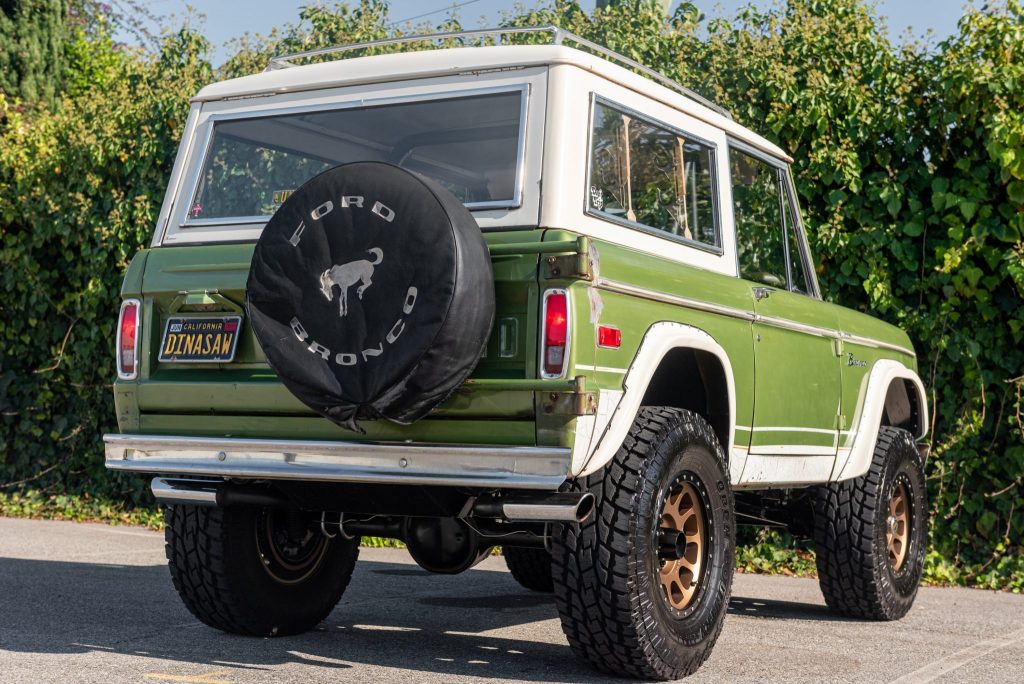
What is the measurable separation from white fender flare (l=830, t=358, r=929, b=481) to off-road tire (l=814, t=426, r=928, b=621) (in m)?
0.10

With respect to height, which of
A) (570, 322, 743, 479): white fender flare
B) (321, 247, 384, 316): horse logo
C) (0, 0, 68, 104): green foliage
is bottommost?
(570, 322, 743, 479): white fender flare

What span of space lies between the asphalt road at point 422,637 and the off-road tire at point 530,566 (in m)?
0.11

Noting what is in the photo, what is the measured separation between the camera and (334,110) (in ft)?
16.8

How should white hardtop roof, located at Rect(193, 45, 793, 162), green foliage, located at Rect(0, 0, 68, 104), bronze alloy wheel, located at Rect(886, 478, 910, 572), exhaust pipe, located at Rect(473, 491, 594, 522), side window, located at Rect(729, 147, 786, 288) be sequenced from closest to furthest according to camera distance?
exhaust pipe, located at Rect(473, 491, 594, 522) → white hardtop roof, located at Rect(193, 45, 793, 162) → side window, located at Rect(729, 147, 786, 288) → bronze alloy wheel, located at Rect(886, 478, 910, 572) → green foliage, located at Rect(0, 0, 68, 104)

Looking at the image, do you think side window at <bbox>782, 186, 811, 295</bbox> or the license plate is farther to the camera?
side window at <bbox>782, 186, 811, 295</bbox>

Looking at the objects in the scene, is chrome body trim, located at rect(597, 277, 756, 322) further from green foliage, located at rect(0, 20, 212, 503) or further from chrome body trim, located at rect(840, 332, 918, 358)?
green foliage, located at rect(0, 20, 212, 503)

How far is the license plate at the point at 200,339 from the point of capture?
474 centimetres

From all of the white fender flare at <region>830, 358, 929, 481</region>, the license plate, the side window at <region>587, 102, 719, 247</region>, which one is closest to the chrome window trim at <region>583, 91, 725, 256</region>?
the side window at <region>587, 102, 719, 247</region>

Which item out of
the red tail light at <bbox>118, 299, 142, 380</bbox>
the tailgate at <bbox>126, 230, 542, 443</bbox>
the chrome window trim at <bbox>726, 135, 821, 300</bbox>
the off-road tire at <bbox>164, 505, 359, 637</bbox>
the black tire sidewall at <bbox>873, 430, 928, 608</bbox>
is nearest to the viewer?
the tailgate at <bbox>126, 230, 542, 443</bbox>

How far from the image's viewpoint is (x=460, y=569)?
5020 millimetres

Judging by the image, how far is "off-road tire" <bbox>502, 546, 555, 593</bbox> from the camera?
7254 mm

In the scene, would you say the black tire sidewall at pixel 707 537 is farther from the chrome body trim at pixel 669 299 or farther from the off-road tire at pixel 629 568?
the chrome body trim at pixel 669 299

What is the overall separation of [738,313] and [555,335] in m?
1.33

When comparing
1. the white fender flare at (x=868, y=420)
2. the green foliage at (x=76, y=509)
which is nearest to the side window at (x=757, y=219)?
the white fender flare at (x=868, y=420)
